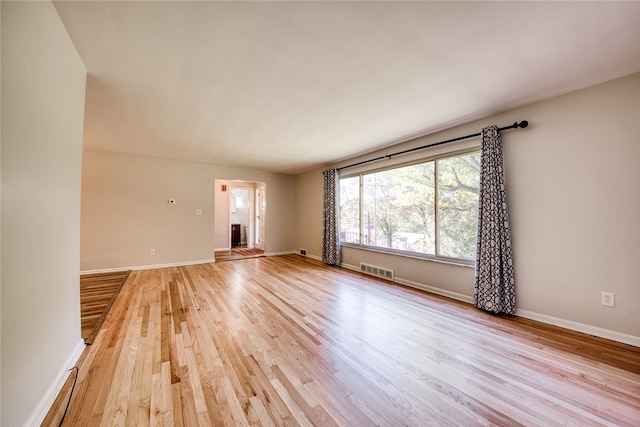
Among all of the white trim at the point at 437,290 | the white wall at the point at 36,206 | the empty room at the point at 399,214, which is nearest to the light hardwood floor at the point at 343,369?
the empty room at the point at 399,214

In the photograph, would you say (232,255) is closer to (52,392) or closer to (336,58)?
(52,392)

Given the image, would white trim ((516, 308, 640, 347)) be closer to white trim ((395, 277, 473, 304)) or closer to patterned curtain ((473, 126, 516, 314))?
patterned curtain ((473, 126, 516, 314))

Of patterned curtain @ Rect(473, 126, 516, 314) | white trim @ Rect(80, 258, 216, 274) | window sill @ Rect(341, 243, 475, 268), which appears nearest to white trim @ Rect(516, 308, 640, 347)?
patterned curtain @ Rect(473, 126, 516, 314)

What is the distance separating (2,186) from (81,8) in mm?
1154

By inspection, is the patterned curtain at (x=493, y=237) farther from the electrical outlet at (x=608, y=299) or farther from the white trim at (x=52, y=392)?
the white trim at (x=52, y=392)

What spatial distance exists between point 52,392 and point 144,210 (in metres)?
4.28

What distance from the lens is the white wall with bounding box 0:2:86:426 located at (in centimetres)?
105

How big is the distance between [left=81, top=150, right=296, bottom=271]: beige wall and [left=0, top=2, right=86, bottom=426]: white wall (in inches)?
142

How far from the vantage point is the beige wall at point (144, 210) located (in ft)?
14.8

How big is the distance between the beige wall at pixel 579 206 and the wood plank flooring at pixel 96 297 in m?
4.45

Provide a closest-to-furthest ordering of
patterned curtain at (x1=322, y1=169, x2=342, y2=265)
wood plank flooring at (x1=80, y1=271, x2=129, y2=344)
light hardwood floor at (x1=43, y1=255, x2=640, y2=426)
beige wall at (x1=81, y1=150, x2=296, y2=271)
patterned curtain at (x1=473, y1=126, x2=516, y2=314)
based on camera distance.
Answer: light hardwood floor at (x1=43, y1=255, x2=640, y2=426)
wood plank flooring at (x1=80, y1=271, x2=129, y2=344)
patterned curtain at (x1=473, y1=126, x2=516, y2=314)
beige wall at (x1=81, y1=150, x2=296, y2=271)
patterned curtain at (x1=322, y1=169, x2=342, y2=265)

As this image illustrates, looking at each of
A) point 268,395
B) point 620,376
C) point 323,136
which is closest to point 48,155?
point 268,395

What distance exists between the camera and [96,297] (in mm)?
3203

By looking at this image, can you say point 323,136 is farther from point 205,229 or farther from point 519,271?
point 205,229
